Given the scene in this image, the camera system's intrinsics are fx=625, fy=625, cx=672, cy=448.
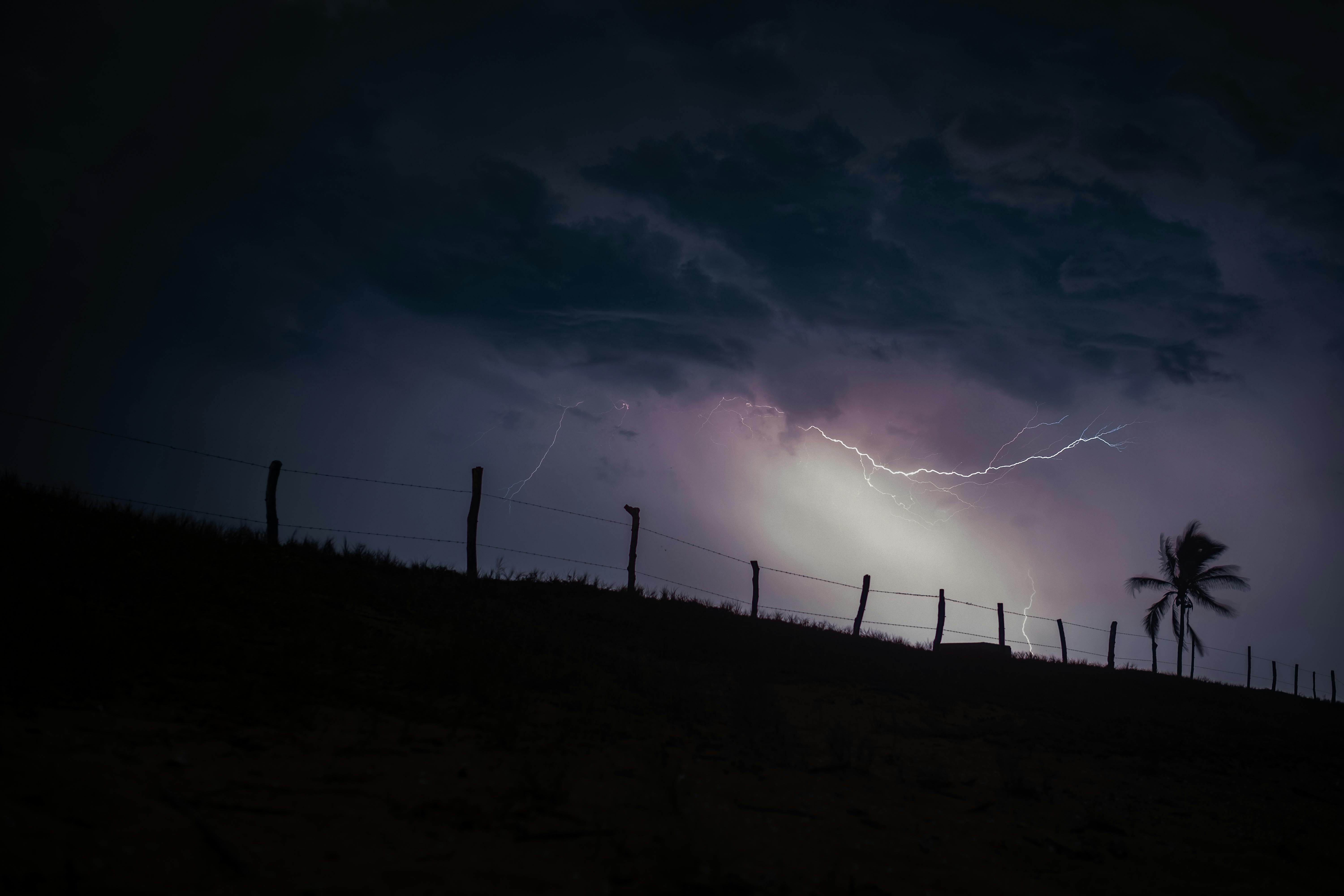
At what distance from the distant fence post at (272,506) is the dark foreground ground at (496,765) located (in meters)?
2.03

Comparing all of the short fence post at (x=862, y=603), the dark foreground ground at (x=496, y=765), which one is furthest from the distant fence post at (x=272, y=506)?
the short fence post at (x=862, y=603)

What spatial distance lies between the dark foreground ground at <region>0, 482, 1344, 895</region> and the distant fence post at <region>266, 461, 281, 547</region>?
2.03 m

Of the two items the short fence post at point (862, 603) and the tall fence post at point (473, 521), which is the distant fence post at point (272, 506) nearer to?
the tall fence post at point (473, 521)

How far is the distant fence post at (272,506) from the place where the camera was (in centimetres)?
1247

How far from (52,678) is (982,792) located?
742 centimetres

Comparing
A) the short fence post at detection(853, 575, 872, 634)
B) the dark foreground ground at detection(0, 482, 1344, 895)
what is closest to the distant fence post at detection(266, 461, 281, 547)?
the dark foreground ground at detection(0, 482, 1344, 895)

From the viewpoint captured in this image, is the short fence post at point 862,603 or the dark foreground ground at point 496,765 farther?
the short fence post at point 862,603

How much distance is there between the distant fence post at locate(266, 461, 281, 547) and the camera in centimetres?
1247

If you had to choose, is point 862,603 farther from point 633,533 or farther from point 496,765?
point 496,765

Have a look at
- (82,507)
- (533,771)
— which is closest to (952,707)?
(533,771)

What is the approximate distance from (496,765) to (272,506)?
11.0 metres

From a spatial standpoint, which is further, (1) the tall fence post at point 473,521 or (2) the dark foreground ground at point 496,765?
(1) the tall fence post at point 473,521

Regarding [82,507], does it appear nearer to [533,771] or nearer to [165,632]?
[165,632]

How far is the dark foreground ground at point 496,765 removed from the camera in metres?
2.89
